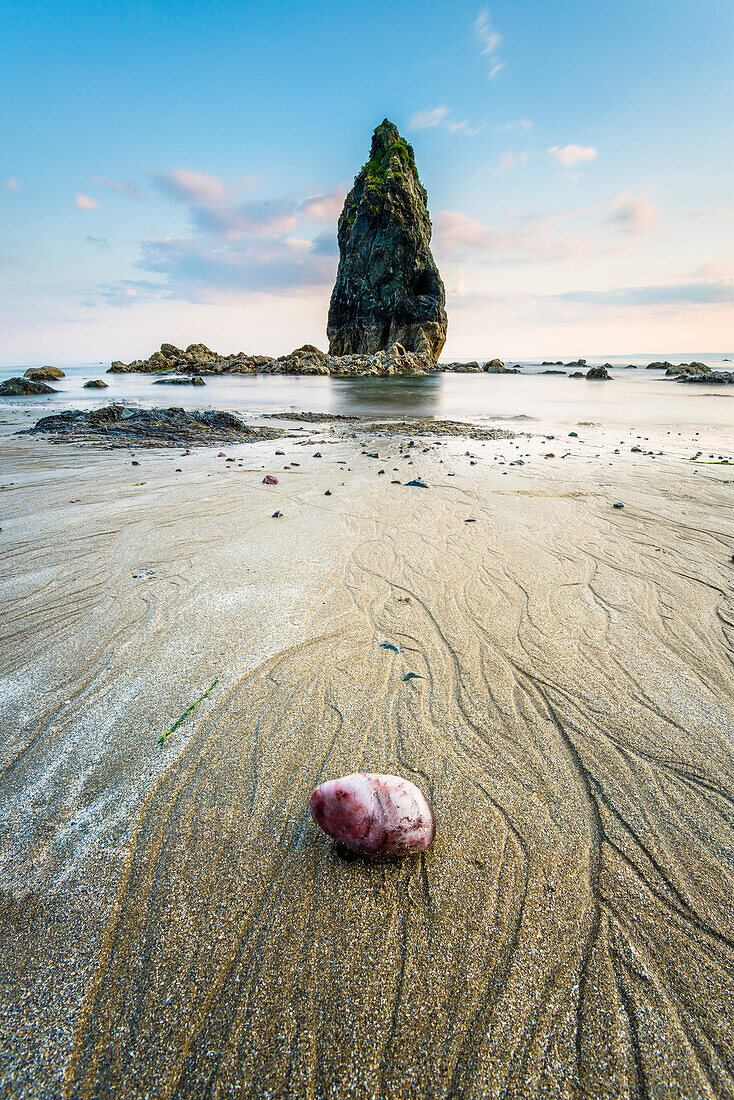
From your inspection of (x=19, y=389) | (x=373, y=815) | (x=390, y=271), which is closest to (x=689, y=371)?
(x=390, y=271)

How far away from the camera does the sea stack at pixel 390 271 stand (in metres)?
61.8

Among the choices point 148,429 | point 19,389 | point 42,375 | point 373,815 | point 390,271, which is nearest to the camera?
point 373,815

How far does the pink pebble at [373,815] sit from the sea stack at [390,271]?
6581cm

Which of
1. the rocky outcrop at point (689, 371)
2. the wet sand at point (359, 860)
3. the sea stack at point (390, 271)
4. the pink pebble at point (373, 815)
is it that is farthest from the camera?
the sea stack at point (390, 271)

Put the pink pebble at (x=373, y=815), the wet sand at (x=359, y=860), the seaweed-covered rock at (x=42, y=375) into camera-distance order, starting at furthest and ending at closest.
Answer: the seaweed-covered rock at (x=42, y=375) → the pink pebble at (x=373, y=815) → the wet sand at (x=359, y=860)

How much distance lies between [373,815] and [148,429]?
11.7m

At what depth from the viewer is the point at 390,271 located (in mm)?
61781

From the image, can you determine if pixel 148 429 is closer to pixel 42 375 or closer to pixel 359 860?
pixel 359 860

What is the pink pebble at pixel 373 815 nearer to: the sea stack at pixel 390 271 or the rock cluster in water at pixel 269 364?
the rock cluster in water at pixel 269 364

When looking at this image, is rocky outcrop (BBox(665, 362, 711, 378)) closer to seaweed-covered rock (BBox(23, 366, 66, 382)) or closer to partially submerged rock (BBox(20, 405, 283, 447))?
partially submerged rock (BBox(20, 405, 283, 447))

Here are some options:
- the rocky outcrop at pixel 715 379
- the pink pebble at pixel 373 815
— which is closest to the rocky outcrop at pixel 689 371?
the rocky outcrop at pixel 715 379

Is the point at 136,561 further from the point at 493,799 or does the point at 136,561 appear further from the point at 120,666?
the point at 493,799

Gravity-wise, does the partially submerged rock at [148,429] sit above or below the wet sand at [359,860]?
below

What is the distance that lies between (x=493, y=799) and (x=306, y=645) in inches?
52.1
